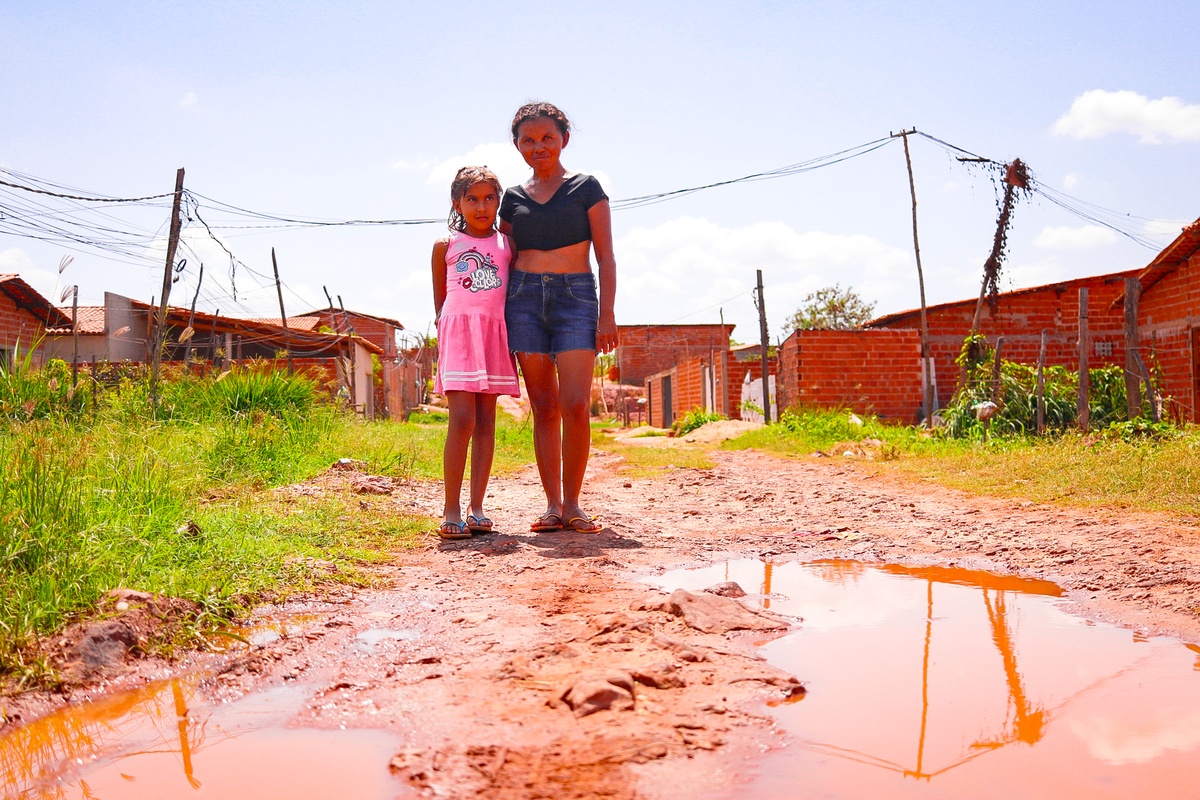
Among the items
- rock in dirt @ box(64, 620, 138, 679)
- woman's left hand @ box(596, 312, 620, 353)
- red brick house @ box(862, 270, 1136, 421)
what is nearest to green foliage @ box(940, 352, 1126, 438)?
red brick house @ box(862, 270, 1136, 421)

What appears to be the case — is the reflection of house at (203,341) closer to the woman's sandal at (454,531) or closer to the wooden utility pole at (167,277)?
the wooden utility pole at (167,277)

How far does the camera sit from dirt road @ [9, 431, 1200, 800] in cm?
144

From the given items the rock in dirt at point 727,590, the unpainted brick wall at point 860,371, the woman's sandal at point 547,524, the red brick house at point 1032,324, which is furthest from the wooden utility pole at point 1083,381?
the red brick house at point 1032,324

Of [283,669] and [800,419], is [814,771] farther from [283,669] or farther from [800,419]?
[800,419]

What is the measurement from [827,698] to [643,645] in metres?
0.43

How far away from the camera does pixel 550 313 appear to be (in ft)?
12.8

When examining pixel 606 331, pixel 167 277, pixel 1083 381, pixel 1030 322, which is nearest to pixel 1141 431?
pixel 1083 381

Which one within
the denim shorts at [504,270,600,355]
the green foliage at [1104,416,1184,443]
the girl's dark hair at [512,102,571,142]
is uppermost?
the girl's dark hair at [512,102,571,142]

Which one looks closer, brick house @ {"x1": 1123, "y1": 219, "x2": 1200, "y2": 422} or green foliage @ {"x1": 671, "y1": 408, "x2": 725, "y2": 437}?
brick house @ {"x1": 1123, "y1": 219, "x2": 1200, "y2": 422}

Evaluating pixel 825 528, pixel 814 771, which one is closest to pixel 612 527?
pixel 825 528

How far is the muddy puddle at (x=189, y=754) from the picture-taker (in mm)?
1386

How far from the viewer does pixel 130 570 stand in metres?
2.51

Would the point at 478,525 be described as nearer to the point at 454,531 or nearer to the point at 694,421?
the point at 454,531

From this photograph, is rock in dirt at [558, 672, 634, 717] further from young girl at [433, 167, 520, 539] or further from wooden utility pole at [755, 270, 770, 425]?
wooden utility pole at [755, 270, 770, 425]
